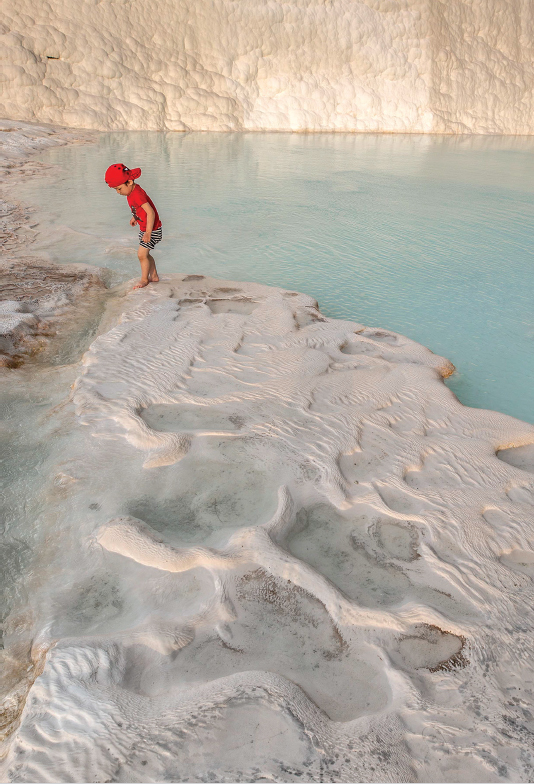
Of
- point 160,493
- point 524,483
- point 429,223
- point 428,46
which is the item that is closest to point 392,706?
point 160,493

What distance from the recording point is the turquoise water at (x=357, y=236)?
4680 millimetres

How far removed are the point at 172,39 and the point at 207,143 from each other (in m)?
6.18

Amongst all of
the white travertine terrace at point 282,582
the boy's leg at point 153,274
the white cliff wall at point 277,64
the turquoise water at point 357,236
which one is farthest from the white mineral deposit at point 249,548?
the white cliff wall at point 277,64

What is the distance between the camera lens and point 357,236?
279 inches

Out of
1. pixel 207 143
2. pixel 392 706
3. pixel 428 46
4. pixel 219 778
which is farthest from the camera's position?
pixel 428 46

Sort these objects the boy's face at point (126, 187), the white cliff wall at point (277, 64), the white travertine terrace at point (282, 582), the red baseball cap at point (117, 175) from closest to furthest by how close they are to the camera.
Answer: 1. the white travertine terrace at point (282, 582)
2. the red baseball cap at point (117, 175)
3. the boy's face at point (126, 187)
4. the white cliff wall at point (277, 64)

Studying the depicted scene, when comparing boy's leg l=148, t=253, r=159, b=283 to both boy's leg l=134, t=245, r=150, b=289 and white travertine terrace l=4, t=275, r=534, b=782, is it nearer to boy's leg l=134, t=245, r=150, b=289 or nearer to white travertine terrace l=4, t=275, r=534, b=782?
boy's leg l=134, t=245, r=150, b=289

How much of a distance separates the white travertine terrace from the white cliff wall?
1684 centimetres

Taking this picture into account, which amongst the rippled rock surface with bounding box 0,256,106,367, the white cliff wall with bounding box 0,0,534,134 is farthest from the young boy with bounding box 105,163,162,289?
the white cliff wall with bounding box 0,0,534,134

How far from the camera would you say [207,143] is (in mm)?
15055

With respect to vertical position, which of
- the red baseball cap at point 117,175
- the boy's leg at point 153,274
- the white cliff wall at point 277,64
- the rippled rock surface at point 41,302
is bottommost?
the rippled rock surface at point 41,302

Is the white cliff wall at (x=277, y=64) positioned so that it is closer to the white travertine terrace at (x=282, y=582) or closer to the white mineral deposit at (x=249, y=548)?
the white mineral deposit at (x=249, y=548)

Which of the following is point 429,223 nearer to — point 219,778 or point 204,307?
point 204,307

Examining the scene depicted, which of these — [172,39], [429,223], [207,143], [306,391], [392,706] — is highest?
[172,39]
